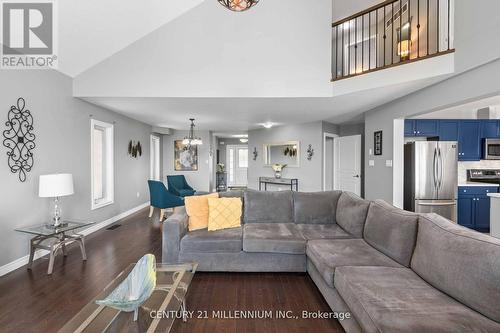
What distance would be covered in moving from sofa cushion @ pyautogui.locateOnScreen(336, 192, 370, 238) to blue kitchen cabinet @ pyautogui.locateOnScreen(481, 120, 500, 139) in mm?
3695

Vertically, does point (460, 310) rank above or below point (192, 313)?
above

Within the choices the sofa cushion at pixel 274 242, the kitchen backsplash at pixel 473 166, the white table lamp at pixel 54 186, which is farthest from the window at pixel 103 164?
the kitchen backsplash at pixel 473 166

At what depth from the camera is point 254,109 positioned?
16.2ft

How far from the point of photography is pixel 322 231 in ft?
9.68

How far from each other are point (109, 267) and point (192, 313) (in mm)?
1550

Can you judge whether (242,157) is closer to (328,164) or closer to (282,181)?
(282,181)

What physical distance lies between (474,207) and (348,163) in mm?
2613

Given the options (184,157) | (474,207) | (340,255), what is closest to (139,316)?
(340,255)

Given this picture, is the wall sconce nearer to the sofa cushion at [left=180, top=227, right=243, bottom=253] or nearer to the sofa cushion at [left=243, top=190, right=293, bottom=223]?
the sofa cushion at [left=243, top=190, right=293, bottom=223]

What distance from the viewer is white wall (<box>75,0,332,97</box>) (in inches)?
155

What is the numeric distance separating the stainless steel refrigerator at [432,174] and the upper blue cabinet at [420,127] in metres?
0.49

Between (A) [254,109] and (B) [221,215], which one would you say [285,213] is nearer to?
(B) [221,215]

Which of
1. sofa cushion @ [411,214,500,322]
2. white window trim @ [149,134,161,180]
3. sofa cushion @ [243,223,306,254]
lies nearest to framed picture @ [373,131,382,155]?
sofa cushion @ [243,223,306,254]

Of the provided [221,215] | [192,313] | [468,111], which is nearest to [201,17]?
[221,215]
